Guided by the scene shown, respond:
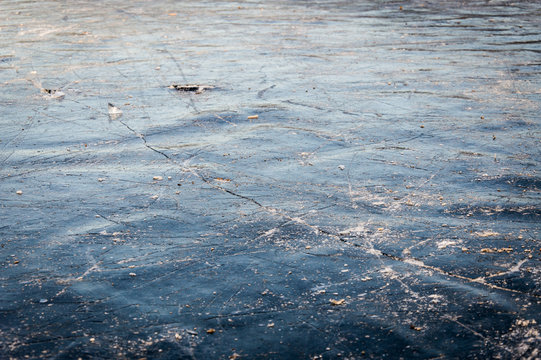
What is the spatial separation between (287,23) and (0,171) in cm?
980

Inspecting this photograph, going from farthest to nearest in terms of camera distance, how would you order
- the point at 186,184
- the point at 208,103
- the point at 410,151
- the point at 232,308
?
the point at 208,103 → the point at 410,151 → the point at 186,184 → the point at 232,308

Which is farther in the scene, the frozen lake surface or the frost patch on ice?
the frost patch on ice

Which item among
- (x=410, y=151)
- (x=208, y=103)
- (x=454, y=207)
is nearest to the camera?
(x=454, y=207)

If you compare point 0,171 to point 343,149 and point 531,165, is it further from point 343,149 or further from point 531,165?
point 531,165

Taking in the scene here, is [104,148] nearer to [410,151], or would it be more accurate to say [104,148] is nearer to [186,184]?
[186,184]

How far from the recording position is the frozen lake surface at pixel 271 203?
373 cm

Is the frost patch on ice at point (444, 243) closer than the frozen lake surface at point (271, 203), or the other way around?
the frozen lake surface at point (271, 203)

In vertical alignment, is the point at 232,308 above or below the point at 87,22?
below

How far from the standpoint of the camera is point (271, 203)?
17.9 ft

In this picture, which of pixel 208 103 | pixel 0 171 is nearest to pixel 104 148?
pixel 0 171

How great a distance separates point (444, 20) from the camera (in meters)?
14.7

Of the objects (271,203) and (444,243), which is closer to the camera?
(444,243)

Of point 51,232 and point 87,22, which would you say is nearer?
point 51,232

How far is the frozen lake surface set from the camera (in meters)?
3.73
